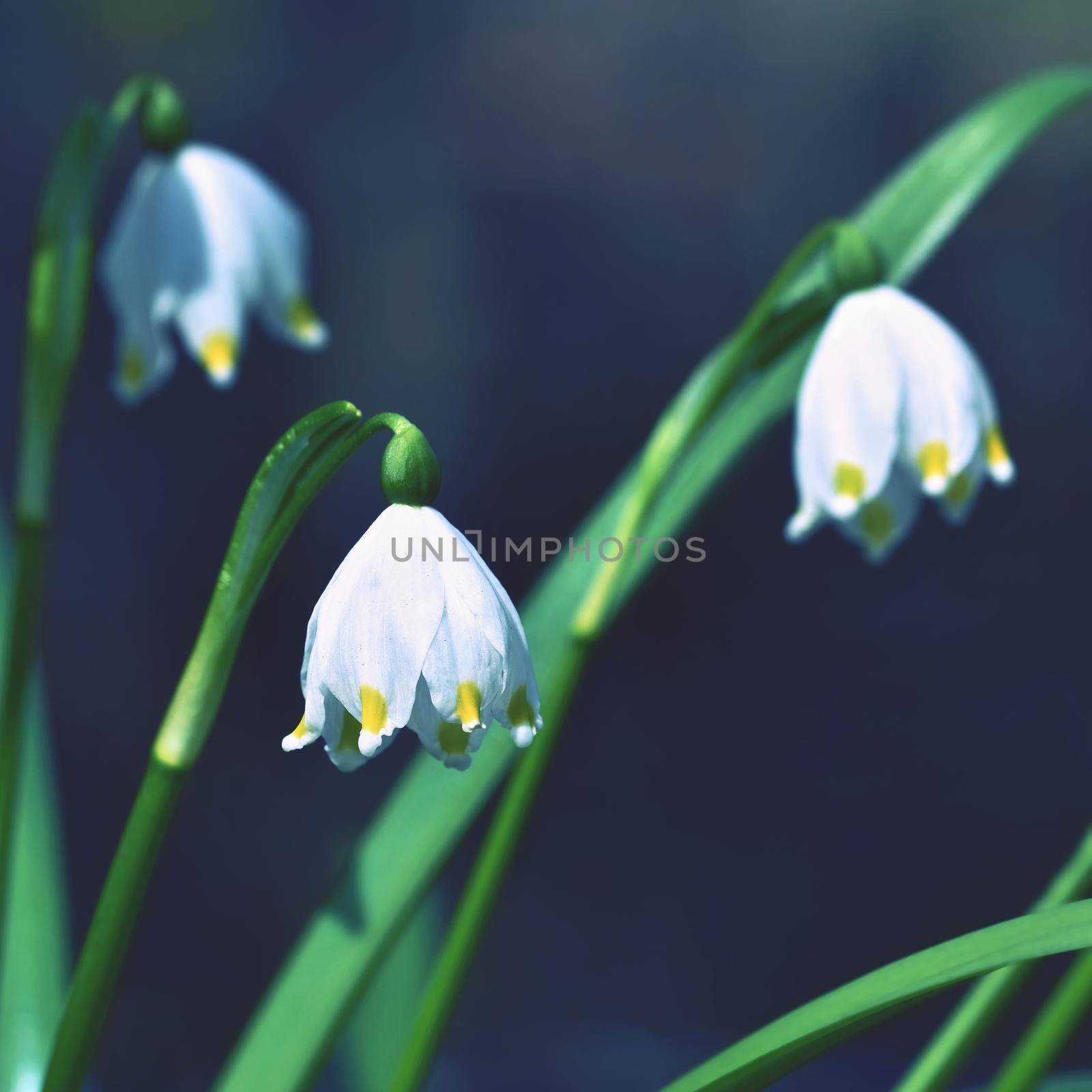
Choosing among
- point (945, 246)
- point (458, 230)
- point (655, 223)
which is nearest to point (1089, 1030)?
point (945, 246)

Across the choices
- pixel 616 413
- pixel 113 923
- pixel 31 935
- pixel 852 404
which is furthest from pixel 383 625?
pixel 616 413

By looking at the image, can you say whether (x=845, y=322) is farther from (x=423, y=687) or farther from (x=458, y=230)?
(x=458, y=230)

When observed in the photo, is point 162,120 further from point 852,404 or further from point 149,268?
point 852,404

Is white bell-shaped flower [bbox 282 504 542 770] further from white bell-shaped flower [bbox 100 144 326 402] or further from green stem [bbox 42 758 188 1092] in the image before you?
white bell-shaped flower [bbox 100 144 326 402]

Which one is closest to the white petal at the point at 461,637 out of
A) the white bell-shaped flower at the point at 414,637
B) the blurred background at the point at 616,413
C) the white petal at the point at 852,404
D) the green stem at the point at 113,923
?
the white bell-shaped flower at the point at 414,637

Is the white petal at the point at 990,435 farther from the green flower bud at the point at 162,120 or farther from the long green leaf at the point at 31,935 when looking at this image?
the long green leaf at the point at 31,935
